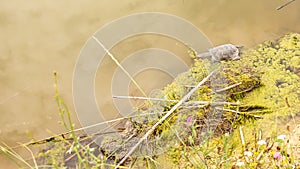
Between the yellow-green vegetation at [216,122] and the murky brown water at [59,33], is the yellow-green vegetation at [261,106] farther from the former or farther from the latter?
the murky brown water at [59,33]

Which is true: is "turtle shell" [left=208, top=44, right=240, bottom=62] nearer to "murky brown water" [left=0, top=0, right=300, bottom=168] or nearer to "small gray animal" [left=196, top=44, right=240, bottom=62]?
"small gray animal" [left=196, top=44, right=240, bottom=62]

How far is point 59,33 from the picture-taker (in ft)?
8.43

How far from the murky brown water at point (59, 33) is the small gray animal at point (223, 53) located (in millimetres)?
200

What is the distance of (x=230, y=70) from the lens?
7.18ft

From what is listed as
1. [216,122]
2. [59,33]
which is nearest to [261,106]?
[216,122]

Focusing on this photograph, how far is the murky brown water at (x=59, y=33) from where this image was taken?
222 cm

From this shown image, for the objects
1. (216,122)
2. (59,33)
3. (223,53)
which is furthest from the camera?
(59,33)

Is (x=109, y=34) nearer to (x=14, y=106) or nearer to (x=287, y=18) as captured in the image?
(x=14, y=106)

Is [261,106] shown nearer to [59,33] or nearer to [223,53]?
[223,53]

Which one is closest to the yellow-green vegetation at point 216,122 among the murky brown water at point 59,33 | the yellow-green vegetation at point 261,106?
the yellow-green vegetation at point 261,106

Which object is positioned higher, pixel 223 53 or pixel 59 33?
pixel 59 33

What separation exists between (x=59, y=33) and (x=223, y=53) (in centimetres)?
117

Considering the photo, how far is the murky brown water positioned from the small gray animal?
0.20 m

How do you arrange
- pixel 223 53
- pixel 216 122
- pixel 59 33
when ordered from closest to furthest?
pixel 216 122 → pixel 223 53 → pixel 59 33
